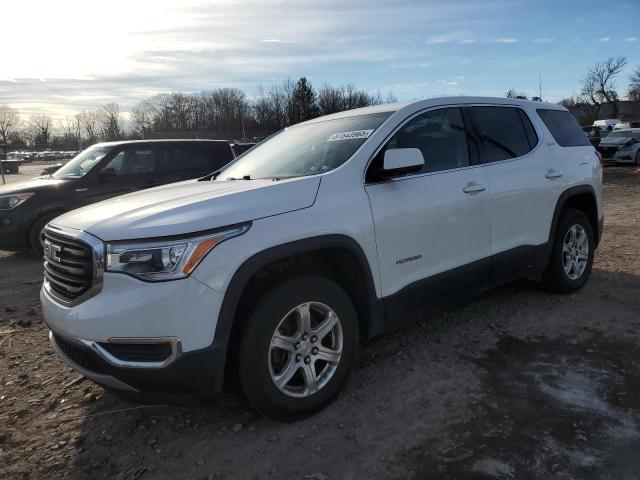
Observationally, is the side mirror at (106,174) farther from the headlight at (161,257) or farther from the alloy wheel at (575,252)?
the alloy wheel at (575,252)

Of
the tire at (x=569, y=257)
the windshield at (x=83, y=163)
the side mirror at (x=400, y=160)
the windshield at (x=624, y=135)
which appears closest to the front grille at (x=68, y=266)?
the side mirror at (x=400, y=160)

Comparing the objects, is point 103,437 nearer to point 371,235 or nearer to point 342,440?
point 342,440

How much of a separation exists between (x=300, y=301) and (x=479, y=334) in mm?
1985

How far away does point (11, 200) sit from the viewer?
7.64 metres

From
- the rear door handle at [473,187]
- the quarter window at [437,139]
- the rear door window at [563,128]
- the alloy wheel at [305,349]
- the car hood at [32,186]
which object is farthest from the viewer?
the car hood at [32,186]

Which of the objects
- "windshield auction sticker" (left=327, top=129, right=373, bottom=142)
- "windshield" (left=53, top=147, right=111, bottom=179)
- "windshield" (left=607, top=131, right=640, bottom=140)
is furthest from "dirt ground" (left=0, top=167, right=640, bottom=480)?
"windshield" (left=607, top=131, right=640, bottom=140)

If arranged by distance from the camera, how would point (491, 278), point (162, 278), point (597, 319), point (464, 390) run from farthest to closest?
1. point (597, 319)
2. point (491, 278)
3. point (464, 390)
4. point (162, 278)

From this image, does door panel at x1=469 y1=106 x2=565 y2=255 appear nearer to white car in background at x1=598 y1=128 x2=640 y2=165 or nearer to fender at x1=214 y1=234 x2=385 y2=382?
fender at x1=214 y1=234 x2=385 y2=382

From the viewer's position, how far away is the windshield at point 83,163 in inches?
323

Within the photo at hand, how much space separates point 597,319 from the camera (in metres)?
4.40

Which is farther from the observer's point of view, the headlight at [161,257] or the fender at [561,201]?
the fender at [561,201]

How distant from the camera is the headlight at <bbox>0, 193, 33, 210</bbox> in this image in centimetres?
762

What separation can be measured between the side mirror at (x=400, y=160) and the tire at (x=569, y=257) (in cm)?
223

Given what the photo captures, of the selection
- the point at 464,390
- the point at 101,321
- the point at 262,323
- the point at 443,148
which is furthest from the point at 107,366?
the point at 443,148
